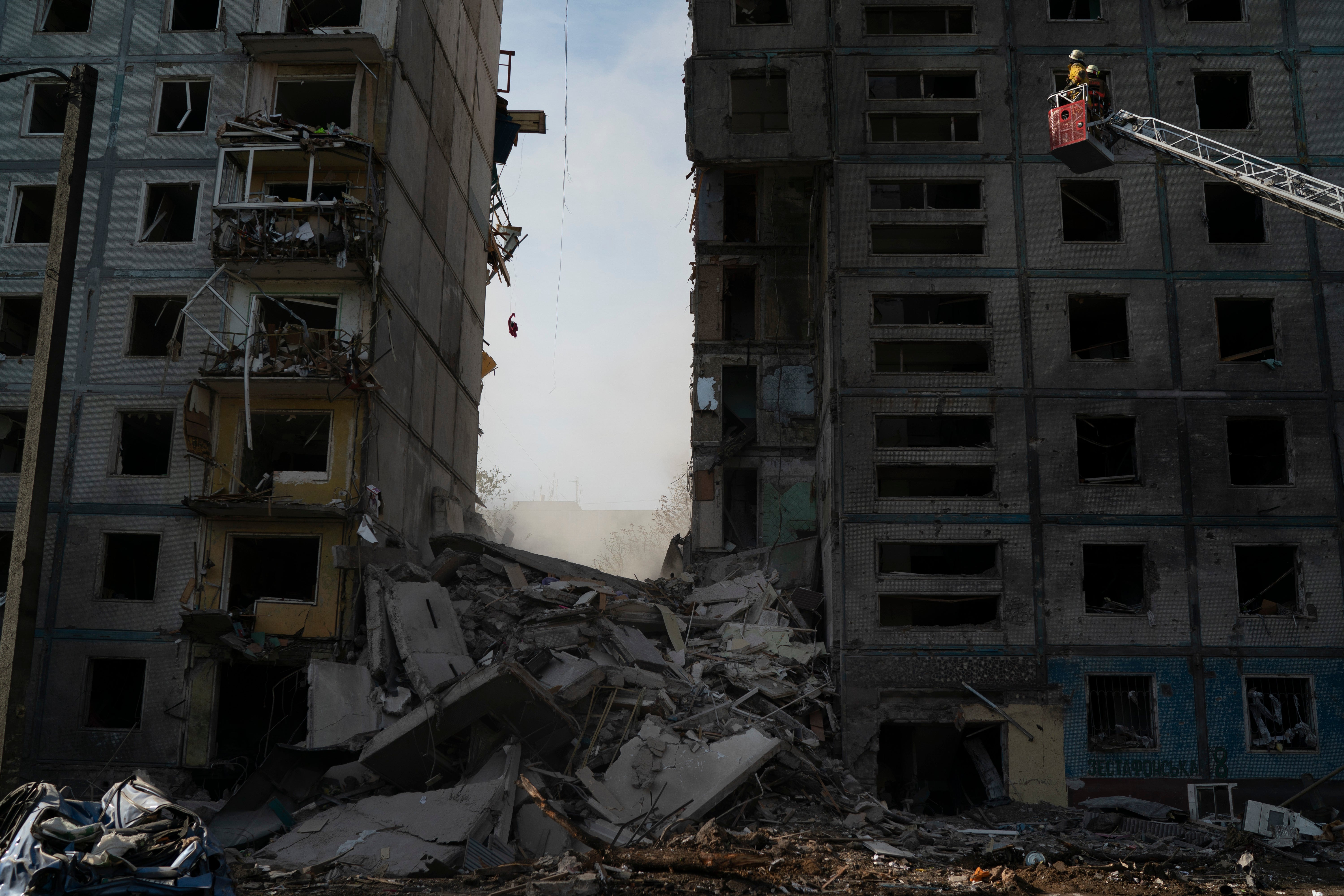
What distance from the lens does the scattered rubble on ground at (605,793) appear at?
42.1ft

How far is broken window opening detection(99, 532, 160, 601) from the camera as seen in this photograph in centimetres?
2184

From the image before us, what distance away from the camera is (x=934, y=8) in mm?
25609

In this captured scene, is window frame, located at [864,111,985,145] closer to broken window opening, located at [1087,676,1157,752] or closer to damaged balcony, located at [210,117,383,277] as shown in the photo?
damaged balcony, located at [210,117,383,277]

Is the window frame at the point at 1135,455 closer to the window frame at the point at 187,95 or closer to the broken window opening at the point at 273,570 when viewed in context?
the broken window opening at the point at 273,570

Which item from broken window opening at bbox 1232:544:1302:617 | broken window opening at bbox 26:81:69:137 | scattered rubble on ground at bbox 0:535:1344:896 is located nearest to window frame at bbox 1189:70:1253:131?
broken window opening at bbox 1232:544:1302:617

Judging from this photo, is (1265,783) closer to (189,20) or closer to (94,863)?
(94,863)

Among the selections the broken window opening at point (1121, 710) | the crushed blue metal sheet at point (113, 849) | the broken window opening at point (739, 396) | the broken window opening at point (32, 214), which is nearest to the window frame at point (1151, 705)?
the broken window opening at point (1121, 710)

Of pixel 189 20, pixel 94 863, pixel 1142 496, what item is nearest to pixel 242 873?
pixel 94 863

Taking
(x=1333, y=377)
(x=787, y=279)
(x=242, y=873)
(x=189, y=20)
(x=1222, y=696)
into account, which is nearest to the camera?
(x=242, y=873)

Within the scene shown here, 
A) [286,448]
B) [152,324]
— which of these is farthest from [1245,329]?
[152,324]

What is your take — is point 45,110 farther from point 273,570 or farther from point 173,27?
point 273,570

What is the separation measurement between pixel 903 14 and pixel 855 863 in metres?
21.9

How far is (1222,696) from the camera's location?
21531 millimetres

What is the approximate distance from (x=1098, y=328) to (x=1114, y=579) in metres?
6.71
